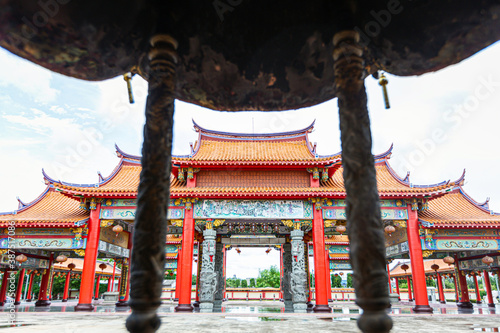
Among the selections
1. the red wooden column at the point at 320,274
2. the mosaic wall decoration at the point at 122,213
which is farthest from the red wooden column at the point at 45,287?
the red wooden column at the point at 320,274

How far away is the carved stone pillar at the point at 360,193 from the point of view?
1771 millimetres

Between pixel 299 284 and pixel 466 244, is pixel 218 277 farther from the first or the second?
pixel 466 244

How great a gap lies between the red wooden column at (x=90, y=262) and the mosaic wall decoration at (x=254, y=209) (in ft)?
13.9

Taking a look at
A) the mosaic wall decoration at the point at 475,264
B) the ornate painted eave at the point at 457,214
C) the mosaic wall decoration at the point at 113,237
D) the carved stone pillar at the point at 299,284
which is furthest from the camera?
the mosaic wall decoration at the point at 475,264

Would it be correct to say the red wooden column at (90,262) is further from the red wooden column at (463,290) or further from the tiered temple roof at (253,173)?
the red wooden column at (463,290)

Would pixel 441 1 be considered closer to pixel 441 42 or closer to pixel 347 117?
pixel 441 42

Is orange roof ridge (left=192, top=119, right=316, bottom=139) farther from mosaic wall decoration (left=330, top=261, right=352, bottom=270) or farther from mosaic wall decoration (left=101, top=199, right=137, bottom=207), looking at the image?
mosaic wall decoration (left=330, top=261, right=352, bottom=270)

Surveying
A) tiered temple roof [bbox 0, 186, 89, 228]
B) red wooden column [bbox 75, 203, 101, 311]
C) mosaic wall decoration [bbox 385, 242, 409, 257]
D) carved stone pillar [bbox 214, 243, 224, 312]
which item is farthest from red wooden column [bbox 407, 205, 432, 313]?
tiered temple roof [bbox 0, 186, 89, 228]

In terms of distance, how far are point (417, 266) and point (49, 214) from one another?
644 inches

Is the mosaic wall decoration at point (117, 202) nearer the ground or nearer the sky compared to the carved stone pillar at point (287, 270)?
nearer the sky

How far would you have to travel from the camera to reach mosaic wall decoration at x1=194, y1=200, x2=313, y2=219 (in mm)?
13000

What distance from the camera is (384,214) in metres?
13.0

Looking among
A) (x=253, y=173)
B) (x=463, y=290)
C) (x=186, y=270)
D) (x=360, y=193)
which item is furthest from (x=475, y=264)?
(x=360, y=193)

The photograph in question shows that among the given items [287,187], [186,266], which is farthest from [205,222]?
[287,187]
